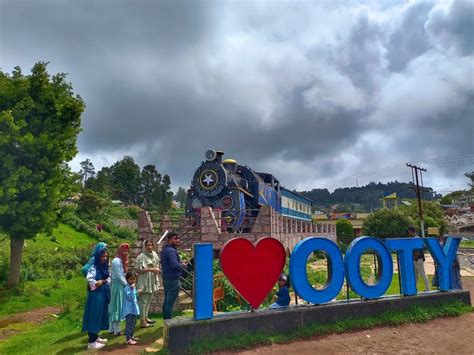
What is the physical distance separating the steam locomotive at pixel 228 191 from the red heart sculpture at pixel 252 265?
27.9 ft

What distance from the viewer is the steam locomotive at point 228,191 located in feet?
54.5

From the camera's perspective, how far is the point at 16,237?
512 inches

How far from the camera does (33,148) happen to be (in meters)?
12.4

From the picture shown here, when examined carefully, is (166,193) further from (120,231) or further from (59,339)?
(59,339)

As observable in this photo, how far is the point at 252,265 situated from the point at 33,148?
9824mm

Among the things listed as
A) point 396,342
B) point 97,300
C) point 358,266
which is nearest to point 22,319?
point 97,300

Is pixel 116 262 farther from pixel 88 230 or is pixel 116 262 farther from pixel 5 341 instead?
pixel 88 230

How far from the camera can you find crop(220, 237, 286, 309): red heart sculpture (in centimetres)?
634

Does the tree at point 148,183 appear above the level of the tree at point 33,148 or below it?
above

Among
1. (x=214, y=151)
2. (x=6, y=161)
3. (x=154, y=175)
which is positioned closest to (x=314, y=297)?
(x=6, y=161)

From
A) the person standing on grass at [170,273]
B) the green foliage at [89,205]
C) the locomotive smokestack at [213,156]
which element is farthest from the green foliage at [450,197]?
the person standing on grass at [170,273]

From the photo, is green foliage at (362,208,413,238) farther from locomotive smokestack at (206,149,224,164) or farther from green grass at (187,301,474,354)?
green grass at (187,301,474,354)

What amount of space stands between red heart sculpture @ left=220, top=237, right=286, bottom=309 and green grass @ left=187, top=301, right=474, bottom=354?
2.11 ft

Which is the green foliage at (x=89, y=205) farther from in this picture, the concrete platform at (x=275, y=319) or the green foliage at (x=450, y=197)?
the green foliage at (x=450, y=197)
